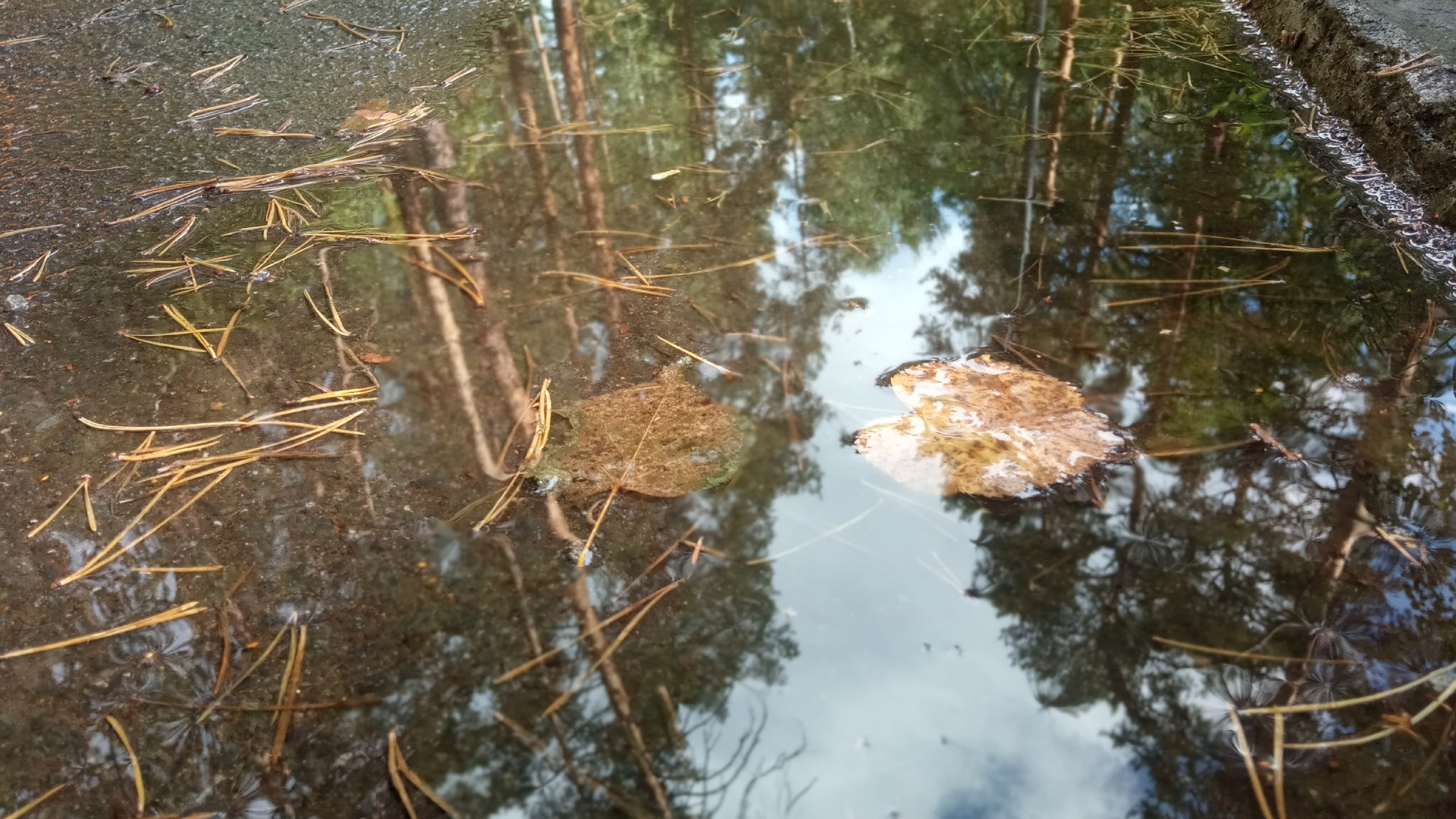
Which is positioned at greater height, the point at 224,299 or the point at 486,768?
the point at 224,299

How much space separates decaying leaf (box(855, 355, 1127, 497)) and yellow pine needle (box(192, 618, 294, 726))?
→ 100cm

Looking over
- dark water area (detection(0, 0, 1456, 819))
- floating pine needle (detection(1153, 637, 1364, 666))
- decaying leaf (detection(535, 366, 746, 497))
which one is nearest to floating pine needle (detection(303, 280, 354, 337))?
dark water area (detection(0, 0, 1456, 819))

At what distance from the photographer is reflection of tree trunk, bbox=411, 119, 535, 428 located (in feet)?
5.86

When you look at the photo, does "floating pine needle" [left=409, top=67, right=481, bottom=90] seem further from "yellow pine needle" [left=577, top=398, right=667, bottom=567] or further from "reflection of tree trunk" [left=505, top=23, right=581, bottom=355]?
"yellow pine needle" [left=577, top=398, right=667, bottom=567]

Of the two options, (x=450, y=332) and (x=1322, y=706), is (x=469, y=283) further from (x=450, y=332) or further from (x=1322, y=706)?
(x=1322, y=706)

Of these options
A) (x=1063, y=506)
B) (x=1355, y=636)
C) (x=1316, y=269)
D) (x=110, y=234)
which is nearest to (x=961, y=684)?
(x=1063, y=506)

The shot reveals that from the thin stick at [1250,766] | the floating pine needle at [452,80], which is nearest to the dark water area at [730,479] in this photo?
the thin stick at [1250,766]

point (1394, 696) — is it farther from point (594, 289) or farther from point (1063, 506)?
point (594, 289)

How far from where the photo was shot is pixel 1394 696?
121 cm

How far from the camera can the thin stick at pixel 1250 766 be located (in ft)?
3.63

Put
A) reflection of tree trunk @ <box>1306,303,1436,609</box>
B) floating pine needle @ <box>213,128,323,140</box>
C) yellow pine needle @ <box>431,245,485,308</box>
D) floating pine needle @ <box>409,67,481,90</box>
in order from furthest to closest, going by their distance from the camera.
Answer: floating pine needle @ <box>409,67,481,90</box>
floating pine needle @ <box>213,128,323,140</box>
yellow pine needle @ <box>431,245,485,308</box>
reflection of tree trunk @ <box>1306,303,1436,609</box>

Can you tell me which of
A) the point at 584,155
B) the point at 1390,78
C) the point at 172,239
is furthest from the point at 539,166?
the point at 1390,78

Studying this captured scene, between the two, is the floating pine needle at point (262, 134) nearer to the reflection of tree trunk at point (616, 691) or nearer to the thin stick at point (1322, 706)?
the reflection of tree trunk at point (616, 691)

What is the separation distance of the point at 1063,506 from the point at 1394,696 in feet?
1.64
